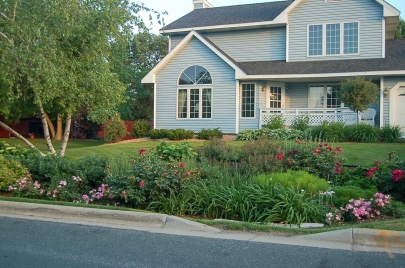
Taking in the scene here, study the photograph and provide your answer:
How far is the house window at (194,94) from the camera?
75.8 ft

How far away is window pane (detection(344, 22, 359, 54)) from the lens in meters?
22.2

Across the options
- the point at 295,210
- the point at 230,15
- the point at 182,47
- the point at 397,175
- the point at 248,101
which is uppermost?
the point at 230,15

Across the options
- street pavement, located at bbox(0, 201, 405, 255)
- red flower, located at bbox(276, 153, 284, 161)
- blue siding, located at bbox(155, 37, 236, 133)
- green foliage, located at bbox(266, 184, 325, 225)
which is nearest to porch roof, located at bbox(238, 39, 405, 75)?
blue siding, located at bbox(155, 37, 236, 133)

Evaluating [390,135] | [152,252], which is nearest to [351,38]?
[390,135]

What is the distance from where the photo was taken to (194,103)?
76.9 feet

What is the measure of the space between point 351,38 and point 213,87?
701cm

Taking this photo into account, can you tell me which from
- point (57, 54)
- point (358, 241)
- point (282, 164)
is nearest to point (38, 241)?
point (358, 241)

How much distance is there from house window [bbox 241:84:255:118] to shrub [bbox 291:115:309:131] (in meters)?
2.31

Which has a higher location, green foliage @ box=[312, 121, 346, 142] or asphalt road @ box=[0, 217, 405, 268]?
green foliage @ box=[312, 121, 346, 142]

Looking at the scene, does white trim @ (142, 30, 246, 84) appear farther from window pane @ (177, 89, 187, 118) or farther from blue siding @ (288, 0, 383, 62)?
blue siding @ (288, 0, 383, 62)

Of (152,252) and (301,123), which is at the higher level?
(301,123)

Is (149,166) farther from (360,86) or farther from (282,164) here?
(360,86)

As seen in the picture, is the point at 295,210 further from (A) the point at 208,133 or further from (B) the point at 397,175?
(A) the point at 208,133

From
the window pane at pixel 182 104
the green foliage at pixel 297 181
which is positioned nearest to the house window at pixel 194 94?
the window pane at pixel 182 104
